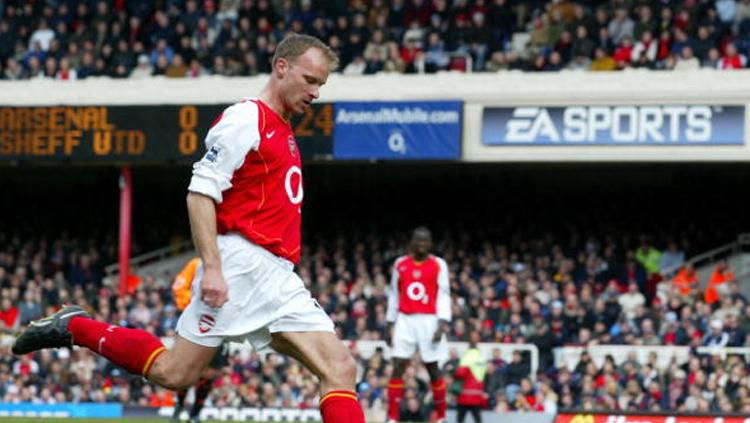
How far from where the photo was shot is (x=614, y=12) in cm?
2481

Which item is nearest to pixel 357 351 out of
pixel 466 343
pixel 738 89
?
pixel 466 343

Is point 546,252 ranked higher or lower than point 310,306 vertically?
higher

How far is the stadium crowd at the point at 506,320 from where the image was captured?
1864 centimetres

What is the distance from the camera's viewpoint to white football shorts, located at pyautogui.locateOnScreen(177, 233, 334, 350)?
7262 millimetres

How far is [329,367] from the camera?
7289 mm

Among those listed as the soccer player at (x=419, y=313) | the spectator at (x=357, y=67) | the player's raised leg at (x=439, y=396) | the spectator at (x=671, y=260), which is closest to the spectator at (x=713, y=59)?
the spectator at (x=671, y=260)

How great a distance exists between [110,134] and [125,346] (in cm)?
1792

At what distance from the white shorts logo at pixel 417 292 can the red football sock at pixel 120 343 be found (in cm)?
755

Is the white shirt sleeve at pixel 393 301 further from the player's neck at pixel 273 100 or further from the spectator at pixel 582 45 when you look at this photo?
the spectator at pixel 582 45

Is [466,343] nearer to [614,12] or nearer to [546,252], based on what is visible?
[546,252]

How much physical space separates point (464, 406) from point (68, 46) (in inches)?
547

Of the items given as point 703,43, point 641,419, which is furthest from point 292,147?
point 703,43

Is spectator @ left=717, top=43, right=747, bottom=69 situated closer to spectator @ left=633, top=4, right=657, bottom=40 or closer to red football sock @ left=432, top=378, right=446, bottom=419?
spectator @ left=633, top=4, right=657, bottom=40

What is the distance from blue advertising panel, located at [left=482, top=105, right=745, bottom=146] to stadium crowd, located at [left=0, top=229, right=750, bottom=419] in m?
1.69
